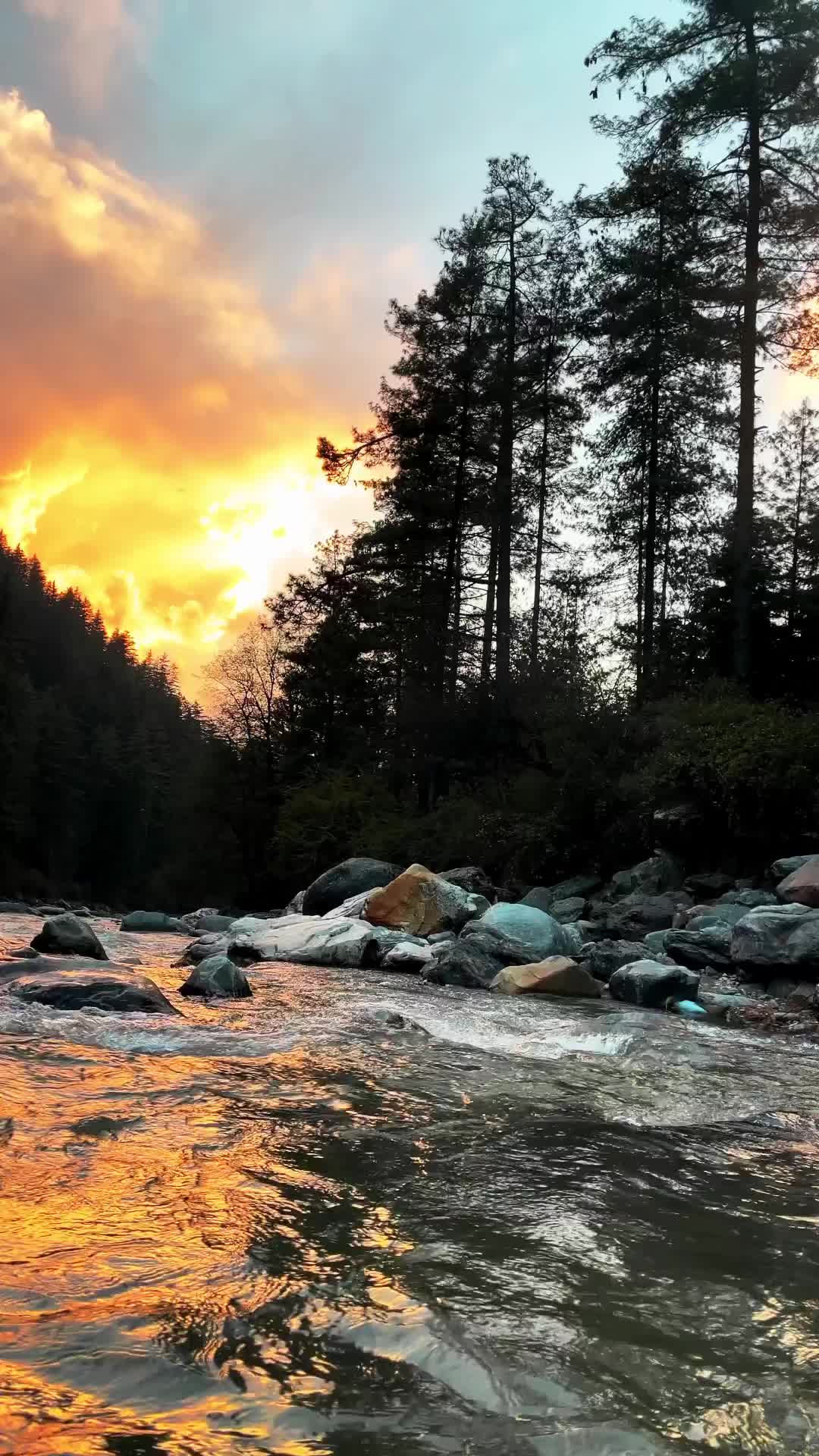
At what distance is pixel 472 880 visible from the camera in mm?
15391

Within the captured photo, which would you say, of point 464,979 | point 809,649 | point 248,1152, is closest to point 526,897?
point 464,979

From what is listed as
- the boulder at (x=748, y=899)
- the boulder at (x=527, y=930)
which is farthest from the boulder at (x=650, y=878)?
the boulder at (x=527, y=930)

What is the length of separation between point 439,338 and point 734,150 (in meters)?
9.45

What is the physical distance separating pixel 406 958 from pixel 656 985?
111 inches

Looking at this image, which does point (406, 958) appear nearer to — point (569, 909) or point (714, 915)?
point (714, 915)

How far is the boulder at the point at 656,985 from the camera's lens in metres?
7.40

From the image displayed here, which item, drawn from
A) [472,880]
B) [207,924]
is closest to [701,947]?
[472,880]

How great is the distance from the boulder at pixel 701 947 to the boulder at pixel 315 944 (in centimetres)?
305

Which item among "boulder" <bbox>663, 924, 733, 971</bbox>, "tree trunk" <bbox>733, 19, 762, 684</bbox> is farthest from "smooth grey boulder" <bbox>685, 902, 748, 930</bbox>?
"tree trunk" <bbox>733, 19, 762, 684</bbox>

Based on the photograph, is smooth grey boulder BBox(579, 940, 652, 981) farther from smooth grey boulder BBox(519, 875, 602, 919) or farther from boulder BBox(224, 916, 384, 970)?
smooth grey boulder BBox(519, 875, 602, 919)

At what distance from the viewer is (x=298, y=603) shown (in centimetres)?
3134

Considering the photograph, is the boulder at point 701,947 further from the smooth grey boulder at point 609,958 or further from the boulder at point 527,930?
the boulder at point 527,930

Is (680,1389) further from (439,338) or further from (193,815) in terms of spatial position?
(193,815)

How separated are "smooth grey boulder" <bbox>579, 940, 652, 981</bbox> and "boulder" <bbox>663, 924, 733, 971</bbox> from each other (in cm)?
21
